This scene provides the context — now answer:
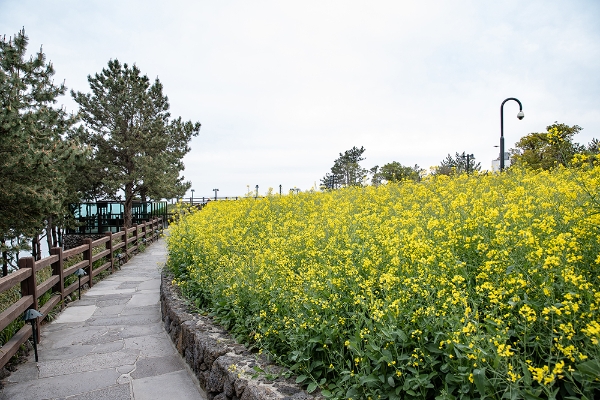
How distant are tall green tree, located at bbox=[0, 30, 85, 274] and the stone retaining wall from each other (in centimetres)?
883

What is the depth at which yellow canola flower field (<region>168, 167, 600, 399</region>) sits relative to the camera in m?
1.89

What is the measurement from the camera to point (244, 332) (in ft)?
12.1

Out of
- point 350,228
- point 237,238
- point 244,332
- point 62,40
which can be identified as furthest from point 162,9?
point 244,332

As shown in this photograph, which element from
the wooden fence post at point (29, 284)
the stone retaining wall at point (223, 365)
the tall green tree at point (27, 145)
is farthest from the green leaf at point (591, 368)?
the tall green tree at point (27, 145)

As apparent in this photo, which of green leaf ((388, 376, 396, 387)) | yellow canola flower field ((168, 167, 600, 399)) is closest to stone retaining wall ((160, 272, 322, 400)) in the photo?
yellow canola flower field ((168, 167, 600, 399))

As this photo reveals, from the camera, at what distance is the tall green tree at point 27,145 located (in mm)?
10812

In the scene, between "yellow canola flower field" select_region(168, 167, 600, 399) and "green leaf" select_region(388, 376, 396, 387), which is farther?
"green leaf" select_region(388, 376, 396, 387)

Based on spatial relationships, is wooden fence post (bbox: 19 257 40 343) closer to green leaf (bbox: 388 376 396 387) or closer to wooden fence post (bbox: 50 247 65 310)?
wooden fence post (bbox: 50 247 65 310)

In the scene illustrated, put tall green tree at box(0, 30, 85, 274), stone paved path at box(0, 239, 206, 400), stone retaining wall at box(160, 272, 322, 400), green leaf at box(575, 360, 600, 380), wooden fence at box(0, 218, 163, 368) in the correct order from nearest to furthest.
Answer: green leaf at box(575, 360, 600, 380), stone retaining wall at box(160, 272, 322, 400), stone paved path at box(0, 239, 206, 400), wooden fence at box(0, 218, 163, 368), tall green tree at box(0, 30, 85, 274)

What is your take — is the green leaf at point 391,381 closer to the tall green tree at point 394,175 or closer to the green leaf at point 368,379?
the green leaf at point 368,379

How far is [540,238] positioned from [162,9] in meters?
7.55

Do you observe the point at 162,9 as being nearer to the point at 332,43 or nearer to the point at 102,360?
the point at 332,43

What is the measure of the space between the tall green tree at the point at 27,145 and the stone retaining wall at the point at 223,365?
29.0 feet

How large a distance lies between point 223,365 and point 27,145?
11044 millimetres
